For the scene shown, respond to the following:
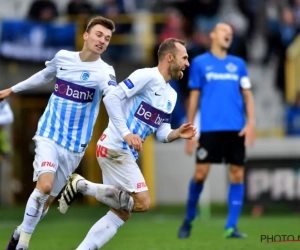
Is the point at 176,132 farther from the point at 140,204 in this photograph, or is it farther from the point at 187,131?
the point at 140,204

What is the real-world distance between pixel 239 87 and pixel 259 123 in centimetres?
932

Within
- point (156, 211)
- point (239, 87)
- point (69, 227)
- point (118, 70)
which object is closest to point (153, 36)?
point (118, 70)

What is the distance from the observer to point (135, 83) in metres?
8.50

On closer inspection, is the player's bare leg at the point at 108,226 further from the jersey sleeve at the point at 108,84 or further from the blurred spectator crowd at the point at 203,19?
the blurred spectator crowd at the point at 203,19

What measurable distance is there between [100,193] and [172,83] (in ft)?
37.5

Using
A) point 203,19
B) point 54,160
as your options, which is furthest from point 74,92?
point 203,19

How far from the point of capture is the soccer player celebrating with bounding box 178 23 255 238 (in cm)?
1152

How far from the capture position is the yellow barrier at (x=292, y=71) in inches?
816

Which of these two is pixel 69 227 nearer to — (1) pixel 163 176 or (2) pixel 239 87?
(2) pixel 239 87

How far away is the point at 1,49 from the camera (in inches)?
739

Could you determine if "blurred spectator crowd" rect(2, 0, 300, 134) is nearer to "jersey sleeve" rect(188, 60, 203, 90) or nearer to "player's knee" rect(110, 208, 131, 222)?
"jersey sleeve" rect(188, 60, 203, 90)

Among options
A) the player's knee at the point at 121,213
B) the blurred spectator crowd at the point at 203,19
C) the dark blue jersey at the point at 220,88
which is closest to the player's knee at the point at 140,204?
the player's knee at the point at 121,213

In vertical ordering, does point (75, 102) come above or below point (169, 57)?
below

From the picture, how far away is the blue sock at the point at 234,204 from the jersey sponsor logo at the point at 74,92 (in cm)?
306
